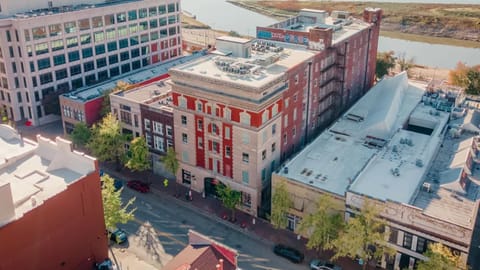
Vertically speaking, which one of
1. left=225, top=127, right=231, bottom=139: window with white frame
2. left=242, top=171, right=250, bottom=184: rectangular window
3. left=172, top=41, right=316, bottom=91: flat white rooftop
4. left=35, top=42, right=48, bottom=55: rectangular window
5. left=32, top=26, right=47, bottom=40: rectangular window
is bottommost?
left=242, top=171, right=250, bottom=184: rectangular window

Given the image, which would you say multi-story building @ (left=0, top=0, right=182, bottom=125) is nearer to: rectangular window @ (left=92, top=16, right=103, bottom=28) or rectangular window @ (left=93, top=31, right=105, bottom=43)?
rectangular window @ (left=92, top=16, right=103, bottom=28)

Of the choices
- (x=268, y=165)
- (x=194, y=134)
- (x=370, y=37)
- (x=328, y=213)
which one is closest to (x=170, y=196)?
(x=194, y=134)

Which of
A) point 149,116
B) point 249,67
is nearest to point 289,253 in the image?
point 249,67

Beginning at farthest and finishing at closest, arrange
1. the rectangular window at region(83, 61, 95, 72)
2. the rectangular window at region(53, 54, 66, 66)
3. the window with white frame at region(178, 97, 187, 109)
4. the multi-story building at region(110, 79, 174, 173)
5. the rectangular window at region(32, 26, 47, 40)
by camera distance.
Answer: the rectangular window at region(83, 61, 95, 72) < the rectangular window at region(53, 54, 66, 66) < the rectangular window at region(32, 26, 47, 40) < the multi-story building at region(110, 79, 174, 173) < the window with white frame at region(178, 97, 187, 109)

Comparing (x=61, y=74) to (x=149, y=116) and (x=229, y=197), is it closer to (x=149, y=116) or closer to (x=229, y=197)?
(x=149, y=116)

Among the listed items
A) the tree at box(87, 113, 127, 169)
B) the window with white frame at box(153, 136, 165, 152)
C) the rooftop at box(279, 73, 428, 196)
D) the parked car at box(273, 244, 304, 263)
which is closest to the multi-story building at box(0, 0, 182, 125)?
the tree at box(87, 113, 127, 169)
